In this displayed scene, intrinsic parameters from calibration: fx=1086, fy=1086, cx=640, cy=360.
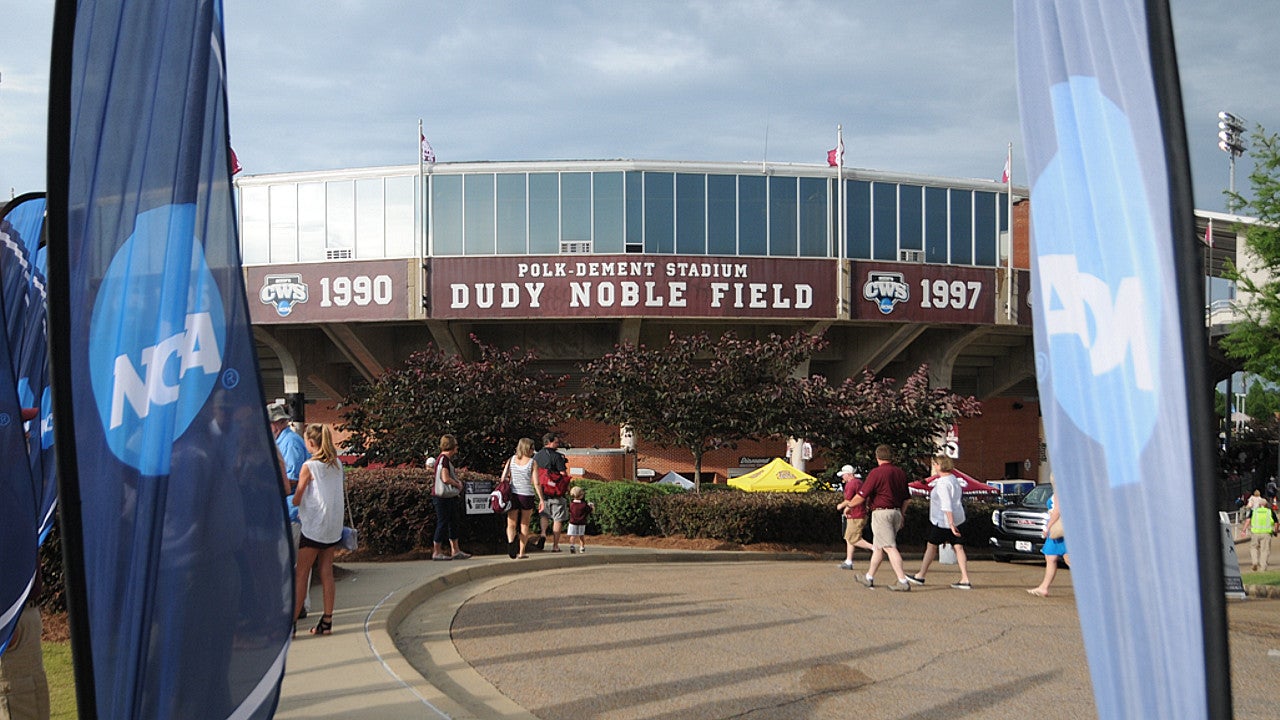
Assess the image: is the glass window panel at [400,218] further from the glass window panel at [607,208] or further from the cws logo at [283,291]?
the glass window panel at [607,208]

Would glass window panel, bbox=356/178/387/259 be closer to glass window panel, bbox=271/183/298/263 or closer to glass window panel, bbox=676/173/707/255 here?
glass window panel, bbox=271/183/298/263

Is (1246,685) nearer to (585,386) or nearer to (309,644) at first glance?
(309,644)

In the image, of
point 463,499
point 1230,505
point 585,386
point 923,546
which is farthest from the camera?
point 1230,505

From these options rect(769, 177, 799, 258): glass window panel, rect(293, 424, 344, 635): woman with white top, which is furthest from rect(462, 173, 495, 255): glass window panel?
rect(293, 424, 344, 635): woman with white top

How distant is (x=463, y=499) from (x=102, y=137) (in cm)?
1224

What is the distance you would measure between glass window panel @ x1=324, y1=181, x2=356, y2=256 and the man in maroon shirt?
1122 inches

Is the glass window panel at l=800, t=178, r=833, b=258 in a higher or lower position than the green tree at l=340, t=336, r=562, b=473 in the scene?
higher

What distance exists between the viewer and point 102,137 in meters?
3.56

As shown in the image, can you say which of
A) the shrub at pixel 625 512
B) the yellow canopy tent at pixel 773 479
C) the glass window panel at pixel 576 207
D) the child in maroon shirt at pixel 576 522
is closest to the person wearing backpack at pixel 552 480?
the child in maroon shirt at pixel 576 522

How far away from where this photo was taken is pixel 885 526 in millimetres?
12281

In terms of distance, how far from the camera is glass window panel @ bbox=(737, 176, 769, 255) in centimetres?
3697

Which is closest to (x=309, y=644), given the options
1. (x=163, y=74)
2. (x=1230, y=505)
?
(x=163, y=74)

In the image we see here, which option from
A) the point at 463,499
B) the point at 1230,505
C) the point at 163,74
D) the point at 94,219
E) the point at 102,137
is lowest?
the point at 1230,505

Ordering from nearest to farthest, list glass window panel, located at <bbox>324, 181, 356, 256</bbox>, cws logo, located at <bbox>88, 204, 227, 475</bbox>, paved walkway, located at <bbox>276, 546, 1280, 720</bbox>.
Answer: cws logo, located at <bbox>88, 204, 227, 475</bbox> < paved walkway, located at <bbox>276, 546, 1280, 720</bbox> < glass window panel, located at <bbox>324, 181, 356, 256</bbox>
